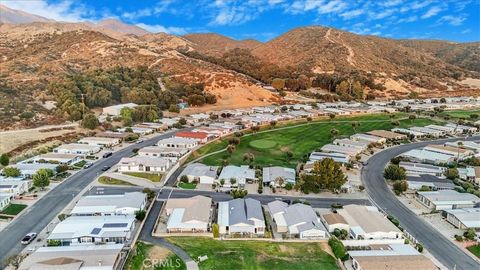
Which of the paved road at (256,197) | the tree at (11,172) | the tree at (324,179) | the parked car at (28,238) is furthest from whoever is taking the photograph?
the tree at (11,172)

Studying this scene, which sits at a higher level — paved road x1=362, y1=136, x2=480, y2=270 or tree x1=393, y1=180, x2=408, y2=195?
tree x1=393, y1=180, x2=408, y2=195

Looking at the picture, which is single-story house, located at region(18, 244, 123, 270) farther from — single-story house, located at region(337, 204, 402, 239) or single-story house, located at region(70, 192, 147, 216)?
single-story house, located at region(337, 204, 402, 239)

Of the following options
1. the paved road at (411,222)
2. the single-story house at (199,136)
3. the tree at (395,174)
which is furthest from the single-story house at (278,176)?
the single-story house at (199,136)

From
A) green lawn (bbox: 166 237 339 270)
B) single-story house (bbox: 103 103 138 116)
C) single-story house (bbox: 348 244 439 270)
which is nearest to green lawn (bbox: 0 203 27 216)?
green lawn (bbox: 166 237 339 270)

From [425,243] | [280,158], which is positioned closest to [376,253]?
[425,243]

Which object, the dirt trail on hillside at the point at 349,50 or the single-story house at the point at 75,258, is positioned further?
the dirt trail on hillside at the point at 349,50

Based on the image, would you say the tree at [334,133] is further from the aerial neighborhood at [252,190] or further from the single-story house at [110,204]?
the single-story house at [110,204]

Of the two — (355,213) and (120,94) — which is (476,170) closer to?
(355,213)
